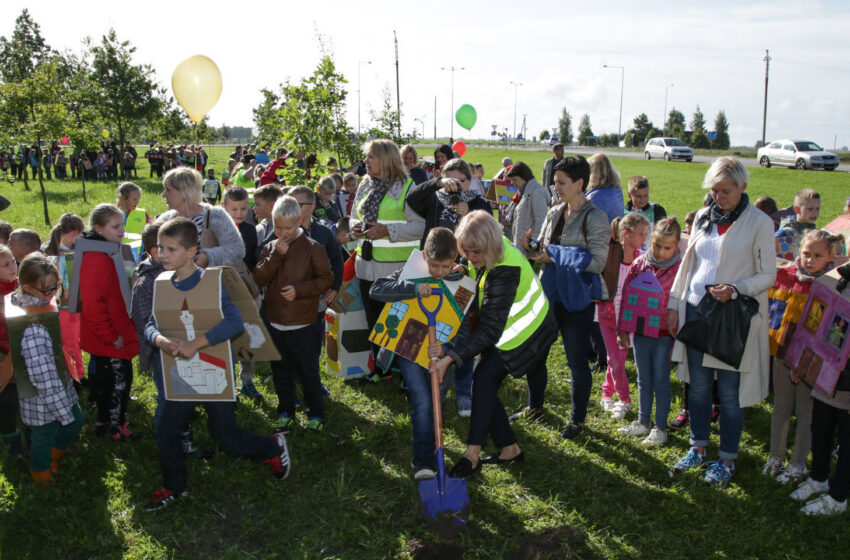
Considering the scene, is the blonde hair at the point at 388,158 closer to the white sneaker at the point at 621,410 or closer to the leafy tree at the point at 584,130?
the white sneaker at the point at 621,410

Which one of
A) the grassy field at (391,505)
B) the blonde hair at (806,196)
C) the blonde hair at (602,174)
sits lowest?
the grassy field at (391,505)

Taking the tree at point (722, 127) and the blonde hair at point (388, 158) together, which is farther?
the tree at point (722, 127)

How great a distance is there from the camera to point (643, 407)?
4.75 metres

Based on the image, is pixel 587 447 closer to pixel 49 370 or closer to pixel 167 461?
pixel 167 461

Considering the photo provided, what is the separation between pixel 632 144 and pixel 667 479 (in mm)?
69156

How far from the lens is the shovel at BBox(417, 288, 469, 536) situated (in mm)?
3543

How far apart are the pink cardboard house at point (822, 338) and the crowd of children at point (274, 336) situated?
4.0 inches

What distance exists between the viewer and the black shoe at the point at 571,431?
185 inches

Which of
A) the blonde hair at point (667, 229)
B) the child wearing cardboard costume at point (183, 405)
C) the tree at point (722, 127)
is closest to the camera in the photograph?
the child wearing cardboard costume at point (183, 405)

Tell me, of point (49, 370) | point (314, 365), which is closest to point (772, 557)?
point (314, 365)

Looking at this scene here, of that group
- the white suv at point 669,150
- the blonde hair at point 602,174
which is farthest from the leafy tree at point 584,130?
the blonde hair at point 602,174

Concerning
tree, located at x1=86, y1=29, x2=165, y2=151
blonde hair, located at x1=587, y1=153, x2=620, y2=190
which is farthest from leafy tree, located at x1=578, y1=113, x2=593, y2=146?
blonde hair, located at x1=587, y1=153, x2=620, y2=190

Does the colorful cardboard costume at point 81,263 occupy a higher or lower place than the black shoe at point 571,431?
higher

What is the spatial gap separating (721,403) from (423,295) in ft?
7.17
